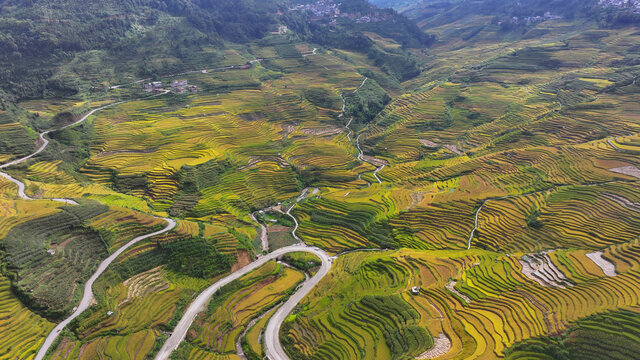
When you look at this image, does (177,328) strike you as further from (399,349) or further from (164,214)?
(399,349)

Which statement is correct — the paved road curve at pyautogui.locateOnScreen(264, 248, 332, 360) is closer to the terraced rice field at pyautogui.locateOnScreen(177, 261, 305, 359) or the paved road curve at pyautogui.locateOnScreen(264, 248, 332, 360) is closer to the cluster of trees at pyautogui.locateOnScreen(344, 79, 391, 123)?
the terraced rice field at pyautogui.locateOnScreen(177, 261, 305, 359)

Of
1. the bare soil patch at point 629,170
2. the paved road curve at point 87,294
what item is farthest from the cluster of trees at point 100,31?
the bare soil patch at point 629,170

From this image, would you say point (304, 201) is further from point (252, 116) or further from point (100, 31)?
point (100, 31)

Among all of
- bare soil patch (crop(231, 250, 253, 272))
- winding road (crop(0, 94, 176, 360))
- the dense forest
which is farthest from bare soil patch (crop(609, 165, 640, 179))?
the dense forest

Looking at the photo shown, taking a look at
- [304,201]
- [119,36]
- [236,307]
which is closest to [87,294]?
[236,307]

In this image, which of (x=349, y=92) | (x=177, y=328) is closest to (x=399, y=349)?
(x=177, y=328)

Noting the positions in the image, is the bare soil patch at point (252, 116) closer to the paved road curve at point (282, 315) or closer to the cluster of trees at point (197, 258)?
the cluster of trees at point (197, 258)

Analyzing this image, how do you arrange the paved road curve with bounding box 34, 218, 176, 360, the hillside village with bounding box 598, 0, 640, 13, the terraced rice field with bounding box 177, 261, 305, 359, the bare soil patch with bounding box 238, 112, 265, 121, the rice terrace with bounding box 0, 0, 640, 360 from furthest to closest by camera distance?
the hillside village with bounding box 598, 0, 640, 13 < the bare soil patch with bounding box 238, 112, 265, 121 < the terraced rice field with bounding box 177, 261, 305, 359 < the rice terrace with bounding box 0, 0, 640, 360 < the paved road curve with bounding box 34, 218, 176, 360
